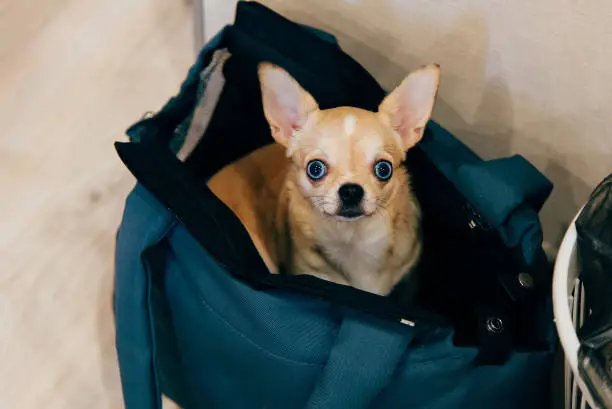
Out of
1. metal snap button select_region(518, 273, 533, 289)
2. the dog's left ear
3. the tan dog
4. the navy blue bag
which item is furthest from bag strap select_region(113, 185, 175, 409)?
metal snap button select_region(518, 273, 533, 289)

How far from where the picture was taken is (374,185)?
3.26ft

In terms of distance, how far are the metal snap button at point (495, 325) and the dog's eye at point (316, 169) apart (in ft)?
1.01

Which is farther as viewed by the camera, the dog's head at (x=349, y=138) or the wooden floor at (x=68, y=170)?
the wooden floor at (x=68, y=170)

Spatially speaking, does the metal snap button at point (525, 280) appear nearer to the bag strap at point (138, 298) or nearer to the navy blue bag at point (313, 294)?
the navy blue bag at point (313, 294)

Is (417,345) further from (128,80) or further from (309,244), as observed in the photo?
(128,80)

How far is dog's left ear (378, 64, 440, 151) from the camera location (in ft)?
3.20

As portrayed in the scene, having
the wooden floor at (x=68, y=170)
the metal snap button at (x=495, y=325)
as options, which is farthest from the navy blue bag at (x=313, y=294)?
the wooden floor at (x=68, y=170)

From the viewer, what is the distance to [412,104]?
1.02 meters

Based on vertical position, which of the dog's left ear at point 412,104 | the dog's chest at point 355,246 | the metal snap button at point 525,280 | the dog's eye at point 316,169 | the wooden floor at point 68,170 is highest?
the dog's left ear at point 412,104

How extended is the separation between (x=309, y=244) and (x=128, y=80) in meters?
0.86

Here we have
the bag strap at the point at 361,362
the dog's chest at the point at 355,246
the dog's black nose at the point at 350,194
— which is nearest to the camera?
the bag strap at the point at 361,362

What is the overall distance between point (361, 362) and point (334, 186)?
253 millimetres

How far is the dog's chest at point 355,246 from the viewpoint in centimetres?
112

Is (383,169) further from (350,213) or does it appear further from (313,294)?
(313,294)
